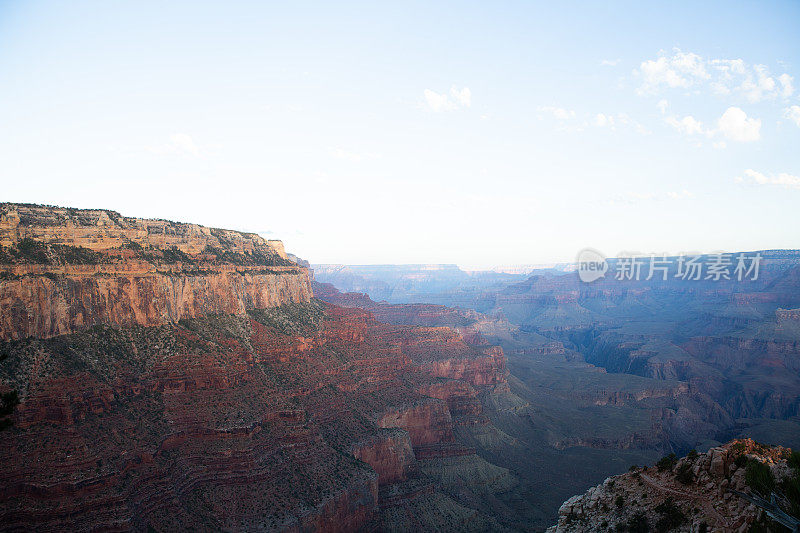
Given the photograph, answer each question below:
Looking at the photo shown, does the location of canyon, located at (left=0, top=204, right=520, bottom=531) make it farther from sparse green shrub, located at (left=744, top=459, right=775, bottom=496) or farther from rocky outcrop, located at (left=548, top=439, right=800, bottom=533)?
sparse green shrub, located at (left=744, top=459, right=775, bottom=496)

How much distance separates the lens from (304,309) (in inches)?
3059

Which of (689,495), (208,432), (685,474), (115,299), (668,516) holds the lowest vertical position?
(208,432)

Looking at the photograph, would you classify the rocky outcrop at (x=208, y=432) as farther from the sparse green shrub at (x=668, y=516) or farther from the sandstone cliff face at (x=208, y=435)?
the sparse green shrub at (x=668, y=516)

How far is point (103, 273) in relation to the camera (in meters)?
46.0

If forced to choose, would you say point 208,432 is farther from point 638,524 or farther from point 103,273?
point 638,524

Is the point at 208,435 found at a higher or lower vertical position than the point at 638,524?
lower

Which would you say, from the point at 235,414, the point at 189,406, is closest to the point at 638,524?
the point at 235,414

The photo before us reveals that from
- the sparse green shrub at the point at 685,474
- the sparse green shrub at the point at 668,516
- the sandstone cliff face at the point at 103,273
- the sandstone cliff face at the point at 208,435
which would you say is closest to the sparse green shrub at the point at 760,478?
the sparse green shrub at the point at 685,474

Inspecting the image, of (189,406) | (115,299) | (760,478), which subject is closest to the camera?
(760,478)

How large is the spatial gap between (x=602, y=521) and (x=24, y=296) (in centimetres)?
4348

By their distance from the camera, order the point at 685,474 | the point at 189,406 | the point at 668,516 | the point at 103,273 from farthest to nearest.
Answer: the point at 103,273 < the point at 189,406 < the point at 685,474 < the point at 668,516

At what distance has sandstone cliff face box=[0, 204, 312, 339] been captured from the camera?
1592 inches

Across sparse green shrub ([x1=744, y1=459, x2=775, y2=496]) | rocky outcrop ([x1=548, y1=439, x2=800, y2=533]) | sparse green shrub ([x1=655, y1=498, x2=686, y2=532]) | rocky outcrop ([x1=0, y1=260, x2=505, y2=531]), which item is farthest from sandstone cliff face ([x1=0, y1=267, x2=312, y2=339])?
sparse green shrub ([x1=744, y1=459, x2=775, y2=496])

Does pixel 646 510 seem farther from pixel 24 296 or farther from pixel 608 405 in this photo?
pixel 608 405
